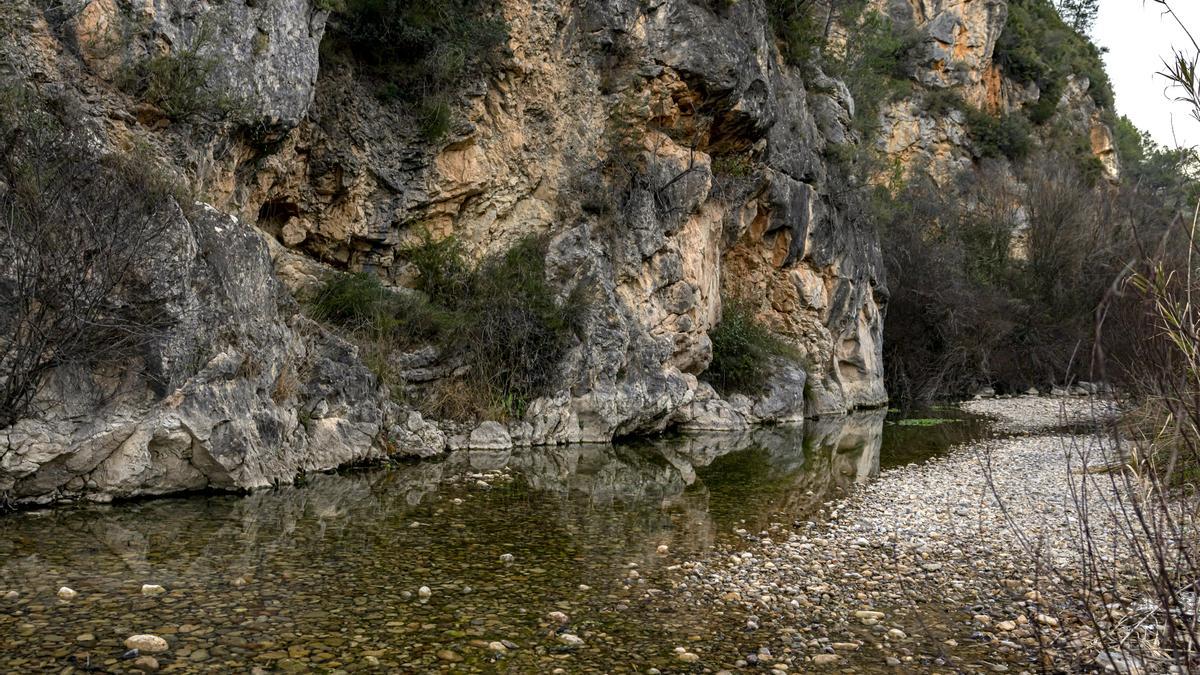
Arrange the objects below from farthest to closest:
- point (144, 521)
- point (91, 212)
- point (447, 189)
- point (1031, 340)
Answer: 1. point (1031, 340)
2. point (447, 189)
3. point (91, 212)
4. point (144, 521)

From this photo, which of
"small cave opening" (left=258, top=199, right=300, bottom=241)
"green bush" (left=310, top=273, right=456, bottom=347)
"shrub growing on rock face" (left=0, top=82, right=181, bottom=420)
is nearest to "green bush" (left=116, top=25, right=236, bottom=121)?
"shrub growing on rock face" (left=0, top=82, right=181, bottom=420)

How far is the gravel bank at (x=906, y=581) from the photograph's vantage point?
4848 mm

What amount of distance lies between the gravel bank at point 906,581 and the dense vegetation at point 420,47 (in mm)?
10559

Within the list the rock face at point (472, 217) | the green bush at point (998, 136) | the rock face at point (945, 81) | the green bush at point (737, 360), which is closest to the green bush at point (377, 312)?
the rock face at point (472, 217)

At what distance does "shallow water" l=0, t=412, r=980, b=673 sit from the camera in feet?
15.4

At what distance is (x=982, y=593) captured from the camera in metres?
6.11

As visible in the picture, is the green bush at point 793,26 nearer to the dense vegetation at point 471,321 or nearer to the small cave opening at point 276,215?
the dense vegetation at point 471,321

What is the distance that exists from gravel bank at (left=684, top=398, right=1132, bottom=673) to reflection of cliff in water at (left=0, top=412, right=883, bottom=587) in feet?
3.11

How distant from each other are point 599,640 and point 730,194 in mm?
17680

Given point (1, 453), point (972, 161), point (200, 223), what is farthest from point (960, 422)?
point (972, 161)

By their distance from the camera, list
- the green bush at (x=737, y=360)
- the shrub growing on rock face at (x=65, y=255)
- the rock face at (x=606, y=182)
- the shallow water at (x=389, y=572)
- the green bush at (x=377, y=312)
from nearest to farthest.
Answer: the shallow water at (x=389, y=572) < the shrub growing on rock face at (x=65, y=255) < the green bush at (x=377, y=312) < the rock face at (x=606, y=182) < the green bush at (x=737, y=360)

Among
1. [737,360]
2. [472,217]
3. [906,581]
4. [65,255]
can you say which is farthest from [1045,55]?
[65,255]

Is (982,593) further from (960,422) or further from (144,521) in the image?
(960,422)

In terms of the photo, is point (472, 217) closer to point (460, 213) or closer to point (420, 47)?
point (460, 213)
